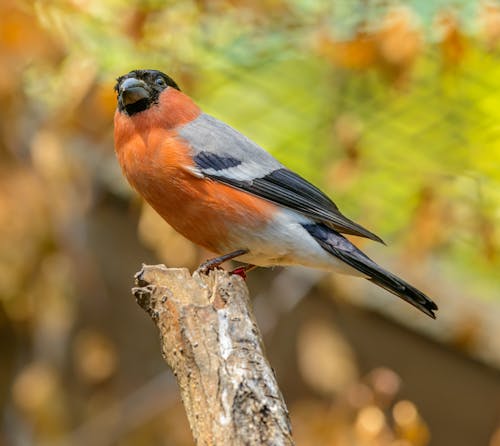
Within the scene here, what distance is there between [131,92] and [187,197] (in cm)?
44

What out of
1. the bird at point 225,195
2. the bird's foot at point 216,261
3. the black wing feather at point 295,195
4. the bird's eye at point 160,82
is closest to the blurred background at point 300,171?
the bird's eye at point 160,82

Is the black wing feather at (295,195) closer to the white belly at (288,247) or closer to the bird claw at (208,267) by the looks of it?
the white belly at (288,247)

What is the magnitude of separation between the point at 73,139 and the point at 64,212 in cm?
38

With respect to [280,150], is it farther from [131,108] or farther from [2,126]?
[131,108]

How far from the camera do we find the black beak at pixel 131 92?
322 cm

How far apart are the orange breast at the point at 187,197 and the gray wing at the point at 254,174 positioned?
0.13ft

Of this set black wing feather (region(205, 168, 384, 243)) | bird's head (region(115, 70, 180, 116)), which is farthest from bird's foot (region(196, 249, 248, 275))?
bird's head (region(115, 70, 180, 116))

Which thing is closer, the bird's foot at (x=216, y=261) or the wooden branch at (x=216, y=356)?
the wooden branch at (x=216, y=356)

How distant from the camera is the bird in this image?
3041 mm

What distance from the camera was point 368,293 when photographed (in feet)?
15.9

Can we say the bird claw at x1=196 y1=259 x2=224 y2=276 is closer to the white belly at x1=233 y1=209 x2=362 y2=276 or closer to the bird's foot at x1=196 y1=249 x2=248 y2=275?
the bird's foot at x1=196 y1=249 x2=248 y2=275

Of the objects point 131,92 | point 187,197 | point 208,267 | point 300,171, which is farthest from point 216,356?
point 300,171

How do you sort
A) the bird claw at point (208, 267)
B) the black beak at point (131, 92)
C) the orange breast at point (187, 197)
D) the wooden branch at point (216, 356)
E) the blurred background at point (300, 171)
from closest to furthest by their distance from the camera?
the wooden branch at point (216, 356) < the bird claw at point (208, 267) < the orange breast at point (187, 197) < the black beak at point (131, 92) < the blurred background at point (300, 171)

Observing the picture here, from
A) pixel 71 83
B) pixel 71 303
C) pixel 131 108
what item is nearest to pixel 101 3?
pixel 71 83
